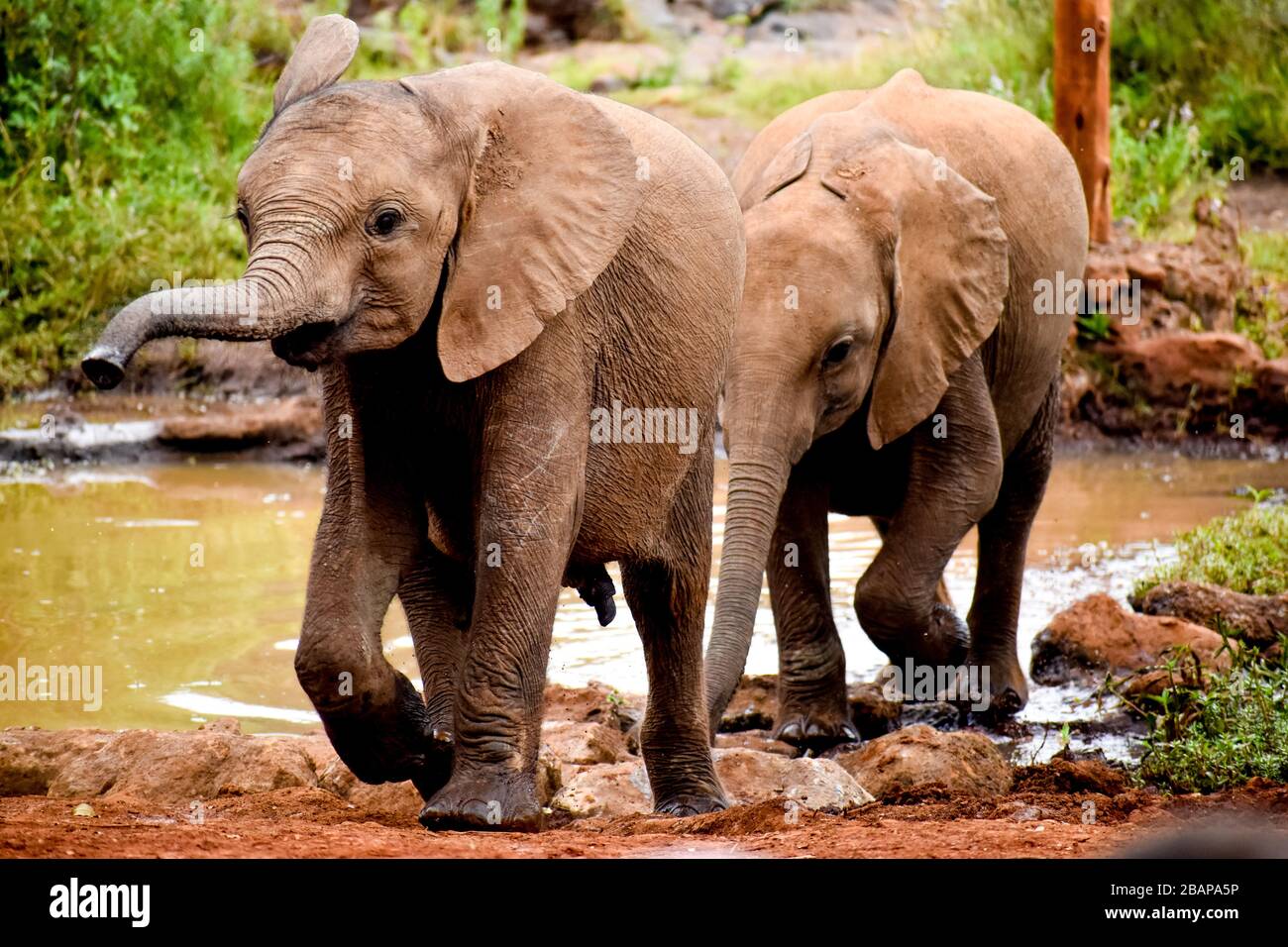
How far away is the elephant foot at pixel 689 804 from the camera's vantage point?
583cm

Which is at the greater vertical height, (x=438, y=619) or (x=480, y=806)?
(x=438, y=619)

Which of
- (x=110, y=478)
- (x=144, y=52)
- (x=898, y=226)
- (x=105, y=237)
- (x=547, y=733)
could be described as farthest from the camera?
(x=144, y=52)

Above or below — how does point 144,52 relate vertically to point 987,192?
above

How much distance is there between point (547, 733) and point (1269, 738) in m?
2.35

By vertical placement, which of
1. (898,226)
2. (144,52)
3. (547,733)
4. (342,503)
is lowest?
(547,733)

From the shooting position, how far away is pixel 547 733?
268 inches

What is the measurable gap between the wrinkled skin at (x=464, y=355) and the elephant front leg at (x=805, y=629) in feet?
7.15

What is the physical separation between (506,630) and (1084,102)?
1038 centimetres

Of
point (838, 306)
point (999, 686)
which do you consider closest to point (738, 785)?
point (838, 306)

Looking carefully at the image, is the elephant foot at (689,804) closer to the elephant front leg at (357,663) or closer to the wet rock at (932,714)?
the elephant front leg at (357,663)

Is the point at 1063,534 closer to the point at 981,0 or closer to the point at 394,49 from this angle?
the point at 981,0

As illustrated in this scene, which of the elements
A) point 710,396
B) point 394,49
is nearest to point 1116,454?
point 710,396

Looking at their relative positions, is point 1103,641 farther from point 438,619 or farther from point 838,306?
point 438,619

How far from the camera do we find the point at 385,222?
15.4 feet
